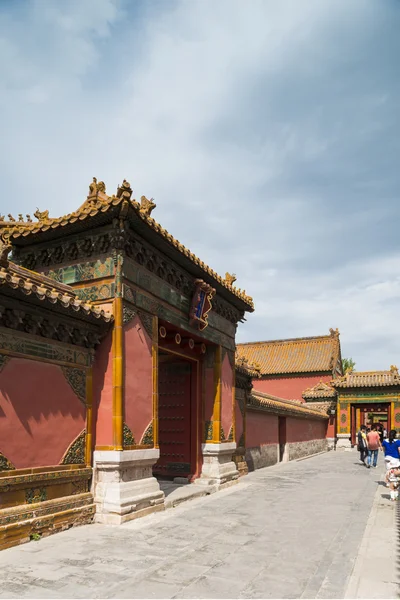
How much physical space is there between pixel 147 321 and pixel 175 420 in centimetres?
403

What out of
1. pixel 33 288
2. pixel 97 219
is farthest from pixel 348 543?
pixel 97 219

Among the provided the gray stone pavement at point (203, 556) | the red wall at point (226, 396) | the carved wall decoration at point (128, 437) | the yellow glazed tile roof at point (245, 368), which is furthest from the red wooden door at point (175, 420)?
the carved wall decoration at point (128, 437)

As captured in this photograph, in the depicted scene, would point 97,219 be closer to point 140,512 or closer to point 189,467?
point 140,512

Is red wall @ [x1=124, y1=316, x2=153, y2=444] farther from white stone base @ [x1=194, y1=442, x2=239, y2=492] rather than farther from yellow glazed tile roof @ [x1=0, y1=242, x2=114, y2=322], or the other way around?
white stone base @ [x1=194, y1=442, x2=239, y2=492]

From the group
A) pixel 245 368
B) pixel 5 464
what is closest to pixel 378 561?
pixel 5 464

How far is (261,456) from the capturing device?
17703 mm

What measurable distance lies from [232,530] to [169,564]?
79.3 inches

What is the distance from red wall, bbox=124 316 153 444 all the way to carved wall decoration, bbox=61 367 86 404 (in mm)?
696

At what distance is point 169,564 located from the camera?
5.56m

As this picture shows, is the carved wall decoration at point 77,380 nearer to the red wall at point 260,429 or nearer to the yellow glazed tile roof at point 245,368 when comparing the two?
the yellow glazed tile roof at point 245,368

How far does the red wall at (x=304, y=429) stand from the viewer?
2214 centimetres

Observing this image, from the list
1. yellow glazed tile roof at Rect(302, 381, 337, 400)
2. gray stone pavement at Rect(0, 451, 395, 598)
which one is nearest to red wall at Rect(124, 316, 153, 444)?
gray stone pavement at Rect(0, 451, 395, 598)

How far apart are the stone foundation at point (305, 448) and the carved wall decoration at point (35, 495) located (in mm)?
15920

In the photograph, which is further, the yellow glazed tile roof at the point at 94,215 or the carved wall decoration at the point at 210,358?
the carved wall decoration at the point at 210,358
